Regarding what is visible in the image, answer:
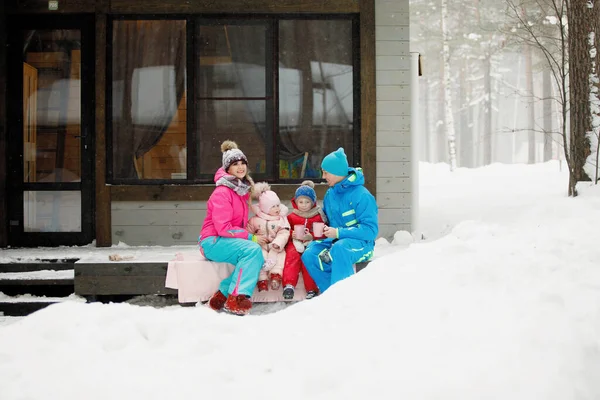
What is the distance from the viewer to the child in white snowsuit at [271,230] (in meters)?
5.41

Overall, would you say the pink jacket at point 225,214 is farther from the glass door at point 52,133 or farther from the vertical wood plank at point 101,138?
the glass door at point 52,133

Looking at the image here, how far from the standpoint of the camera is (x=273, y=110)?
7.56 m

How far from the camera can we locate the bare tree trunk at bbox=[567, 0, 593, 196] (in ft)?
25.6

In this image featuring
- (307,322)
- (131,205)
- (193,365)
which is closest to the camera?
(193,365)

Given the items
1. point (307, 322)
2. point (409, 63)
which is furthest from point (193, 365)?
point (409, 63)

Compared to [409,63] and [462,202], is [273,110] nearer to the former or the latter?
[409,63]

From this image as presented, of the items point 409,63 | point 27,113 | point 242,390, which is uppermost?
point 409,63

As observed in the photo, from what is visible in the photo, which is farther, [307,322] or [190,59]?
[190,59]

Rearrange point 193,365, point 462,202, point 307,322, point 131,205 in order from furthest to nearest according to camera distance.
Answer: point 462,202
point 131,205
point 307,322
point 193,365

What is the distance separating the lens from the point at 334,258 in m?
5.20

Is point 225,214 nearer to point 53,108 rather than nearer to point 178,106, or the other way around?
point 178,106

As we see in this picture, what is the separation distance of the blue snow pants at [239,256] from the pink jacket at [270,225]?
268 mm

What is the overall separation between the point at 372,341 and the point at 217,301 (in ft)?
8.25

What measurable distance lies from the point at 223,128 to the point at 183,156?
57 cm
